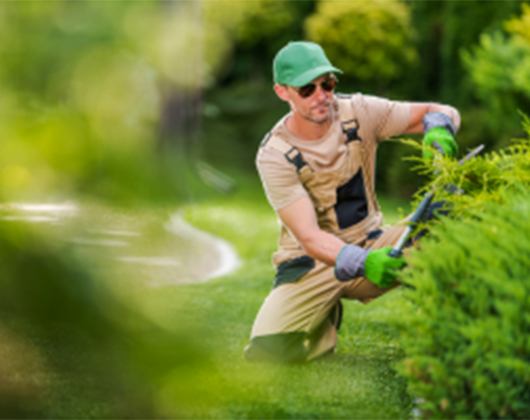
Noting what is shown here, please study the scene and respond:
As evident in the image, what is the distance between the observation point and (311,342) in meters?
4.95

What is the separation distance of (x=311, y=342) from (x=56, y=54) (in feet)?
13.4

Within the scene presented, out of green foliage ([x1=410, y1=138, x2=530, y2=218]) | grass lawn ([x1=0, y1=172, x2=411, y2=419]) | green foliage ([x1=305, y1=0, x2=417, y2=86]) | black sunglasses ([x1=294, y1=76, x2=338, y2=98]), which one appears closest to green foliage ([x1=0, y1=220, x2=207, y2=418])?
grass lawn ([x1=0, y1=172, x2=411, y2=419])

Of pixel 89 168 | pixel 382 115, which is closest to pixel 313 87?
pixel 382 115

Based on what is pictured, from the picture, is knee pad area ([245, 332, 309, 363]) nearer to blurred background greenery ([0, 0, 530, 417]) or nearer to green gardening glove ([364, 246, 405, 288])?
green gardening glove ([364, 246, 405, 288])

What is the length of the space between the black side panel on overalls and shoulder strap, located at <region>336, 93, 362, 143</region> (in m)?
0.21

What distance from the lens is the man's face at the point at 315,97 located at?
15.2 ft

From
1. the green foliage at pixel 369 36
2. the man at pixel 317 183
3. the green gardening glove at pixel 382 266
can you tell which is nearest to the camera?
the green gardening glove at pixel 382 266

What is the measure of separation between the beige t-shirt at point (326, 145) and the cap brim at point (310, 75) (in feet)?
1.05

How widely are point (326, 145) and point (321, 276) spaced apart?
67 cm

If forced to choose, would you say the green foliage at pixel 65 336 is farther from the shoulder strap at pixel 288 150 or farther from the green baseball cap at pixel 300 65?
the shoulder strap at pixel 288 150

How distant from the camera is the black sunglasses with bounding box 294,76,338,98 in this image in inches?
182

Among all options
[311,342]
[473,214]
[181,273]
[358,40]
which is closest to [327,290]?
[311,342]

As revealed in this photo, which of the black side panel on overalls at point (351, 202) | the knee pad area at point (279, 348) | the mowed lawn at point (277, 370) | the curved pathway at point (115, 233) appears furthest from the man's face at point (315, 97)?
the curved pathway at point (115, 233)

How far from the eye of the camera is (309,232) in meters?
4.50
